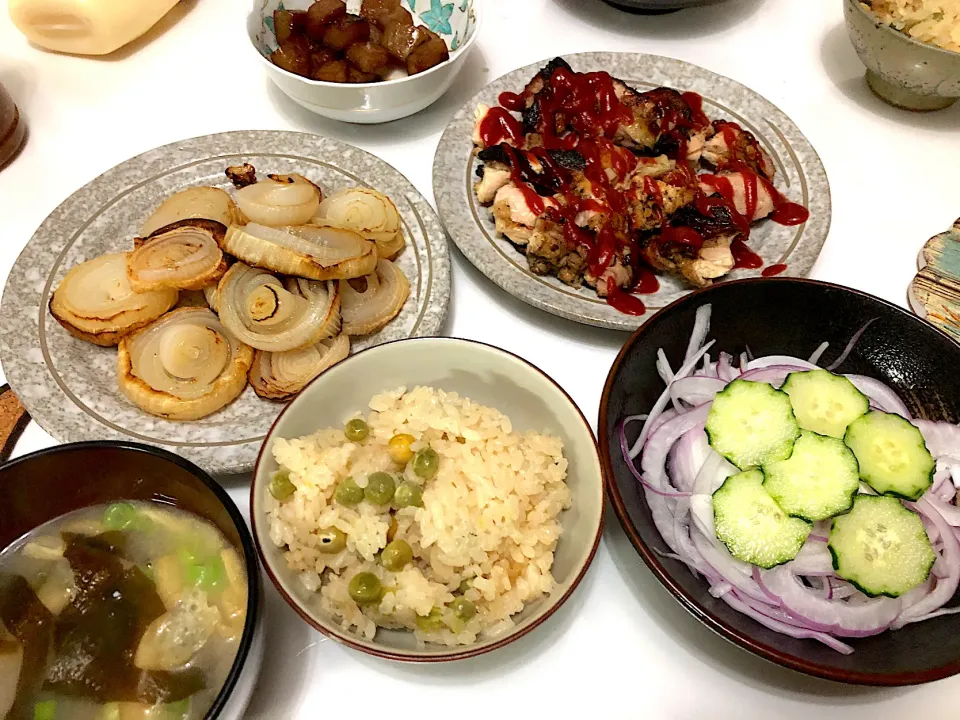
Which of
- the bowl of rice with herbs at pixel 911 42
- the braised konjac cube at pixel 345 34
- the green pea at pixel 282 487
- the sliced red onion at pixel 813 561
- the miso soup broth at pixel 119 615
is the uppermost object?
the bowl of rice with herbs at pixel 911 42

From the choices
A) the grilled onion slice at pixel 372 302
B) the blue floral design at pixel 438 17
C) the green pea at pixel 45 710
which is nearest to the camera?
the green pea at pixel 45 710

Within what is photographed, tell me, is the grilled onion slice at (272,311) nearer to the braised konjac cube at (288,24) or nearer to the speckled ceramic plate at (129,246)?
the speckled ceramic plate at (129,246)

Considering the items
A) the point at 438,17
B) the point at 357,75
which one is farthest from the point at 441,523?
the point at 438,17

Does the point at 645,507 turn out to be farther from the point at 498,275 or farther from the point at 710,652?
the point at 498,275

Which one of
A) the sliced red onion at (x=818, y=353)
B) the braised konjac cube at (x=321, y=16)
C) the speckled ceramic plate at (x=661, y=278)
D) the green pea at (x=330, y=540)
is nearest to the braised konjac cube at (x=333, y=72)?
the braised konjac cube at (x=321, y=16)

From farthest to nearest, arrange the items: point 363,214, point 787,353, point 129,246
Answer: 1. point 129,246
2. point 363,214
3. point 787,353

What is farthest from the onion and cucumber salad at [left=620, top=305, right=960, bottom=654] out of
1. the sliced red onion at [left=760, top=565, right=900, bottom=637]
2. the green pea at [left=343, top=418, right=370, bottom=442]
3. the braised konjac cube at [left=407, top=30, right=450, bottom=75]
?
the braised konjac cube at [left=407, top=30, right=450, bottom=75]

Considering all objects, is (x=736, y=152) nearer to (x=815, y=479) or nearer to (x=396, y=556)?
(x=815, y=479)

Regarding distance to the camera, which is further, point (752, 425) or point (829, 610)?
point (752, 425)
